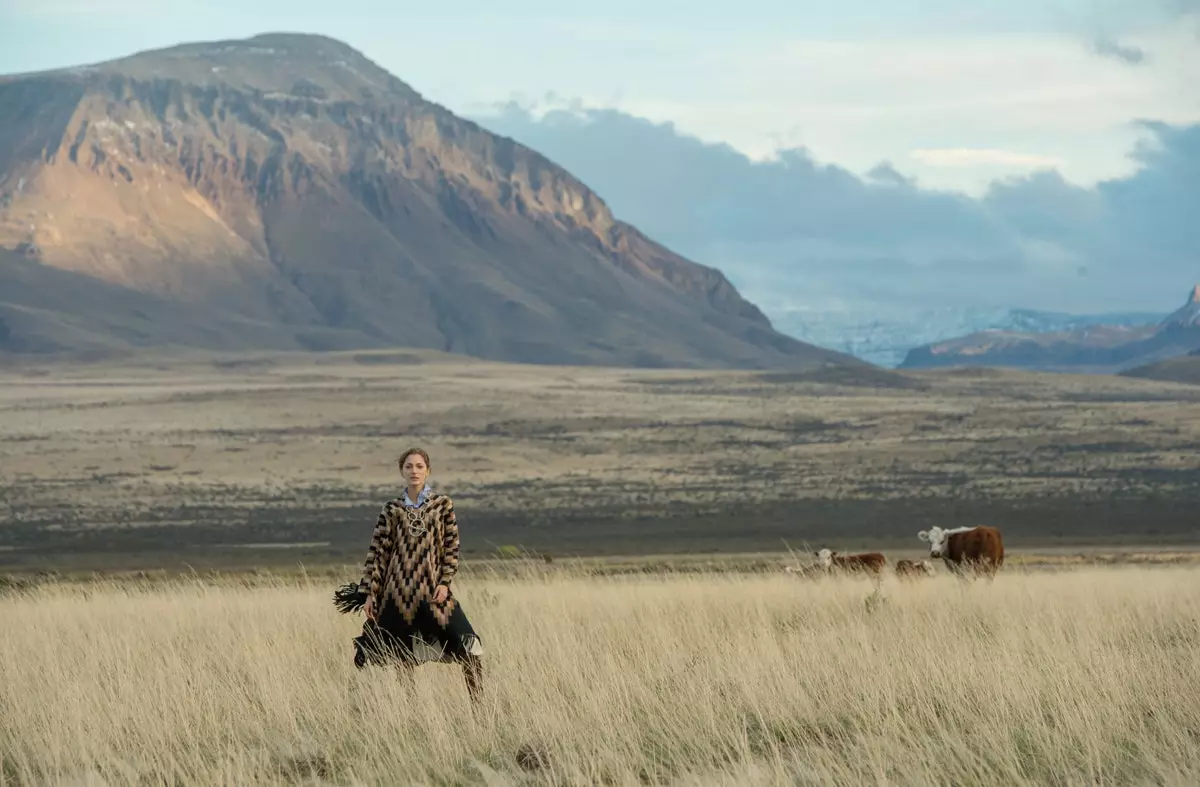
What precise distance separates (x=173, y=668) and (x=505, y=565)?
15.5 m

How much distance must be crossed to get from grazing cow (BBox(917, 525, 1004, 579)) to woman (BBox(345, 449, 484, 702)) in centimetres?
1066

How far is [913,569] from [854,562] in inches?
42.1

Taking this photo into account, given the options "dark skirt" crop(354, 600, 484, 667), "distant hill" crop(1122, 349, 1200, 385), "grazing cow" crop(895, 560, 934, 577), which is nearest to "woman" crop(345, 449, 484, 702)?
"dark skirt" crop(354, 600, 484, 667)

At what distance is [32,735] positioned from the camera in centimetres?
895

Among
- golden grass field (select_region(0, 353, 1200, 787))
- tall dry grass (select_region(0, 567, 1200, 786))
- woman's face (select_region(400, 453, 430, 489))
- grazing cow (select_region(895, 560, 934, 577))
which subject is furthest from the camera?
grazing cow (select_region(895, 560, 934, 577))

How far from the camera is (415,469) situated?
9.07 m

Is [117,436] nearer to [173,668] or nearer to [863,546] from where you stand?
[863,546]

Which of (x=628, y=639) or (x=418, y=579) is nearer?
(x=418, y=579)

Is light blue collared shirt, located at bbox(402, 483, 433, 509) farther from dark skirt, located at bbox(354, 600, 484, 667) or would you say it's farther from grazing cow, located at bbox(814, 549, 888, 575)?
grazing cow, located at bbox(814, 549, 888, 575)

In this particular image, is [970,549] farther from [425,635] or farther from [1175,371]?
[1175,371]

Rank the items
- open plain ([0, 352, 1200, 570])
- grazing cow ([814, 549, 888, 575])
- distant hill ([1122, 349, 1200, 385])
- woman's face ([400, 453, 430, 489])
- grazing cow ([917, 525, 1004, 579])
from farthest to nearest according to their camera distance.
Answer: distant hill ([1122, 349, 1200, 385]) < open plain ([0, 352, 1200, 570]) < grazing cow ([917, 525, 1004, 579]) < grazing cow ([814, 549, 888, 575]) < woman's face ([400, 453, 430, 489])

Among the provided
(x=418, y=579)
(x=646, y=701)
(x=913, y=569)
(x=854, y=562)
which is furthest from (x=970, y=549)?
(x=418, y=579)

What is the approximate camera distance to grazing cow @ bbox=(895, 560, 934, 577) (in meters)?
18.0

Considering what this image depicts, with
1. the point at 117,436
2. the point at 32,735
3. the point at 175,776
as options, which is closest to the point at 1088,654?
the point at 175,776
